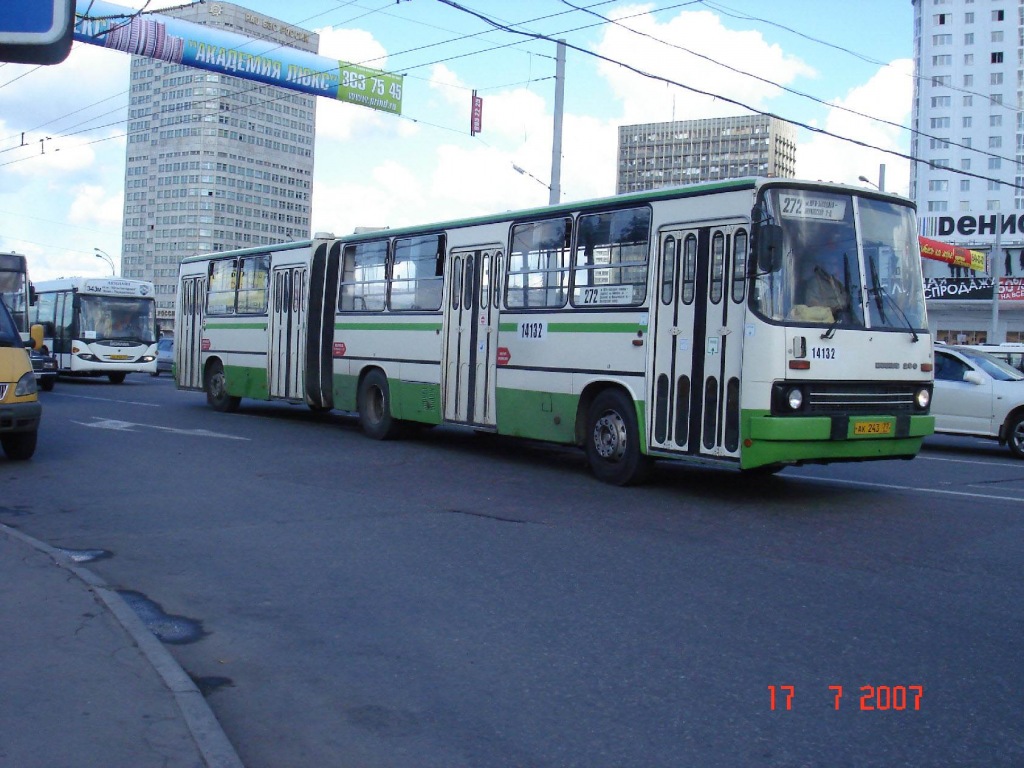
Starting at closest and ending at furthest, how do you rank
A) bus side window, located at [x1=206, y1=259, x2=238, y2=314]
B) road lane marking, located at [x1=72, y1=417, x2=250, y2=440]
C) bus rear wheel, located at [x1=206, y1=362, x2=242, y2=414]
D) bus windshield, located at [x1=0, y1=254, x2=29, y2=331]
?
1. road lane marking, located at [x1=72, y1=417, x2=250, y2=440]
2. bus side window, located at [x1=206, y1=259, x2=238, y2=314]
3. bus rear wheel, located at [x1=206, y1=362, x2=242, y2=414]
4. bus windshield, located at [x1=0, y1=254, x2=29, y2=331]

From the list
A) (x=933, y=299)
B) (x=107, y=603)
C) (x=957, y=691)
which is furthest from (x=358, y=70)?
(x=933, y=299)

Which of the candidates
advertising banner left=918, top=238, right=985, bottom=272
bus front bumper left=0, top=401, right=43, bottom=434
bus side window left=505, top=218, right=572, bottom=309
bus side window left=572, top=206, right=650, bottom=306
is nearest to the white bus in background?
bus front bumper left=0, top=401, right=43, bottom=434

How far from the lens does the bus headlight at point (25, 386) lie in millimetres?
11906

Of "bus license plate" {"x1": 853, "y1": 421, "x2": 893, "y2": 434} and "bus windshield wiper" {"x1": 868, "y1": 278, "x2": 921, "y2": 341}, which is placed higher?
Result: "bus windshield wiper" {"x1": 868, "y1": 278, "x2": 921, "y2": 341}

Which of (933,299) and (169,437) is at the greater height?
(933,299)

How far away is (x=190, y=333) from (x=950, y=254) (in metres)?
27.6

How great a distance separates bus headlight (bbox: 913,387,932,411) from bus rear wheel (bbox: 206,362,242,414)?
13944 millimetres

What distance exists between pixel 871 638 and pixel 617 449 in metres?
5.69

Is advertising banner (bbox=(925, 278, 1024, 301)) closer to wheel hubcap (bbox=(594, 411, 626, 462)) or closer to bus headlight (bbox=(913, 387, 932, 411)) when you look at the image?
bus headlight (bbox=(913, 387, 932, 411))

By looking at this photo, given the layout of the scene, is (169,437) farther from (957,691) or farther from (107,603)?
(957,691)

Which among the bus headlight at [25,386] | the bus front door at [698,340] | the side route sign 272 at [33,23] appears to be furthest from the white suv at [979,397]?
the side route sign 272 at [33,23]

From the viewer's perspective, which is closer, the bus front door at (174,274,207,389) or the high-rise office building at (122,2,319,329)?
the bus front door at (174,274,207,389)

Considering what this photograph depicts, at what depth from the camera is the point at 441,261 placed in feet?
48.1

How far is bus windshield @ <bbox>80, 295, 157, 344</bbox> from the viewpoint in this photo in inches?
1259
